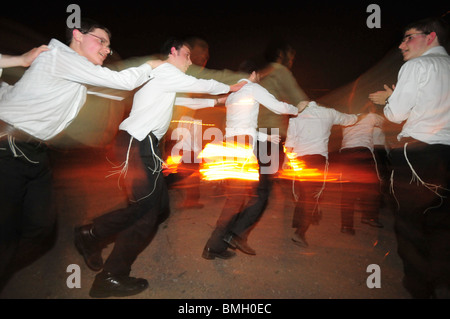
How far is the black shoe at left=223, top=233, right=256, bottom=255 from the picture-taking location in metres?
3.24

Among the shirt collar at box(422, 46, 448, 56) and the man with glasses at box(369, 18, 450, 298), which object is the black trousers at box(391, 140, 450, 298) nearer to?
the man with glasses at box(369, 18, 450, 298)

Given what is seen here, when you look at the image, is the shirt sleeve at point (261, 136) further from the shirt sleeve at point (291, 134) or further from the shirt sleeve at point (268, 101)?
Result: the shirt sleeve at point (291, 134)

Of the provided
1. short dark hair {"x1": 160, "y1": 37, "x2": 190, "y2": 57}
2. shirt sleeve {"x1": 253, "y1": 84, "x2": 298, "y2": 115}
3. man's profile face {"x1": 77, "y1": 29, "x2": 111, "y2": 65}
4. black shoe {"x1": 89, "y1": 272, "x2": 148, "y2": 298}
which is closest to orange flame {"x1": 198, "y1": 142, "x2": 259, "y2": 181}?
shirt sleeve {"x1": 253, "y1": 84, "x2": 298, "y2": 115}

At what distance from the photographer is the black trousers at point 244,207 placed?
10.4 ft

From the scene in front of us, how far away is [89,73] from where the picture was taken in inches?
85.0

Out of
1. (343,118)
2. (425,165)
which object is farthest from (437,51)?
(343,118)

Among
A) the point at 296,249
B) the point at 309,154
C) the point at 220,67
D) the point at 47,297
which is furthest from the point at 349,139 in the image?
the point at 220,67

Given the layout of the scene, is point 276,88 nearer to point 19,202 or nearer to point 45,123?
point 45,123

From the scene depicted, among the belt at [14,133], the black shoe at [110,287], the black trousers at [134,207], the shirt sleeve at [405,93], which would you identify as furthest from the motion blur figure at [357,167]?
the belt at [14,133]

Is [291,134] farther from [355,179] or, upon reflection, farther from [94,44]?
[94,44]

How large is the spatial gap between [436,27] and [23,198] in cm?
391

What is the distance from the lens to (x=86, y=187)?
19.8 ft

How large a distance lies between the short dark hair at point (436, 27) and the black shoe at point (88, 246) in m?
3.74

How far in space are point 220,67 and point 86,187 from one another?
7.88 m
